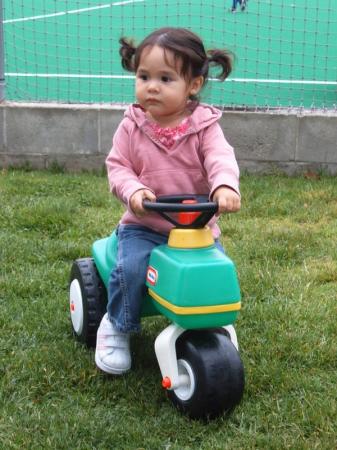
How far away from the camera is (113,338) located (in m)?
2.75

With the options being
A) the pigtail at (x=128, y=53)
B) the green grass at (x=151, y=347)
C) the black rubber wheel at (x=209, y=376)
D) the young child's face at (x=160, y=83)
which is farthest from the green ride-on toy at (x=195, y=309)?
the pigtail at (x=128, y=53)

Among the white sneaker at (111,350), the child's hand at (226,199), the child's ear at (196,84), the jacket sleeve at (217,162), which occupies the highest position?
the child's ear at (196,84)

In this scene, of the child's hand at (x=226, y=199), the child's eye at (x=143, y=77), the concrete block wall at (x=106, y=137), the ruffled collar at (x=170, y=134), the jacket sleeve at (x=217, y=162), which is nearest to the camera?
the child's hand at (x=226, y=199)

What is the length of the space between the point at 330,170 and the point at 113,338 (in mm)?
3441

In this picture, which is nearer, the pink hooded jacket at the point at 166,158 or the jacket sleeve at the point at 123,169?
the jacket sleeve at the point at 123,169

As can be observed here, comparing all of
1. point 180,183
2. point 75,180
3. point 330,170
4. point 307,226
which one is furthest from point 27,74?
point 180,183

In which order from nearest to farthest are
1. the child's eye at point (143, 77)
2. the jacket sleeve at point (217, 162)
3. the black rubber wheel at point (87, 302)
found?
1. the jacket sleeve at point (217, 162)
2. the child's eye at point (143, 77)
3. the black rubber wheel at point (87, 302)

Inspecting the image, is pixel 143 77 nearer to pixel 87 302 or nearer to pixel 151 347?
pixel 87 302

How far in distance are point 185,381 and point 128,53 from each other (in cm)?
125

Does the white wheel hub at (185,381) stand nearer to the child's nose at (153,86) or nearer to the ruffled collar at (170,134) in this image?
the ruffled collar at (170,134)

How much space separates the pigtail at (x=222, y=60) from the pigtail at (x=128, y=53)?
0.29 meters

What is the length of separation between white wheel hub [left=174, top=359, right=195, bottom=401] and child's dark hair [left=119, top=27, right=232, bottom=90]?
1038mm

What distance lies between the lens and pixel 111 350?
273 centimetres

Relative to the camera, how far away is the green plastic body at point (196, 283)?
2359mm
